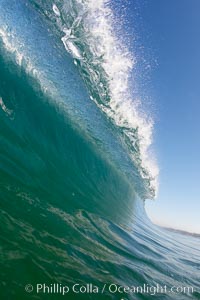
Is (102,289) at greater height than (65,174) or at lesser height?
lesser

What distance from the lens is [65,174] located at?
763 centimetres

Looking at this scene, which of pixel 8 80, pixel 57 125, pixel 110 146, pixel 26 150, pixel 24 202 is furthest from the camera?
pixel 110 146

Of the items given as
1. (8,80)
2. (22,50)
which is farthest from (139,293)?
(22,50)

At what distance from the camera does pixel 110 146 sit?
14.3 metres

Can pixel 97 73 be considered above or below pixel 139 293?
above

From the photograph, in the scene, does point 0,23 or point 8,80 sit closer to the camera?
point 8,80

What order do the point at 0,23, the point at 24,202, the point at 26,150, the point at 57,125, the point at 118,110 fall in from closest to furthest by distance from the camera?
the point at 24,202 → the point at 26,150 → the point at 0,23 → the point at 57,125 → the point at 118,110

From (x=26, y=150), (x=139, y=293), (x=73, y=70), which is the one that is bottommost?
(x=139, y=293)

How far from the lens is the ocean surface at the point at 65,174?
150 inches

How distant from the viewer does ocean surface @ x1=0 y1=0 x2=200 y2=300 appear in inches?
150

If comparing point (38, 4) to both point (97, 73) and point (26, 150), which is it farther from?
point (26, 150)

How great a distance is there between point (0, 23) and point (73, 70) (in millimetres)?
3265

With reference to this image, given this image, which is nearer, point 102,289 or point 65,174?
point 102,289

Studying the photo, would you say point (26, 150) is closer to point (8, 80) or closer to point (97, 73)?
point (8, 80)
